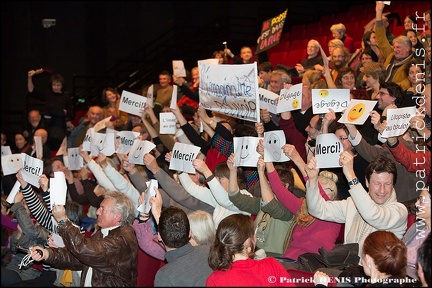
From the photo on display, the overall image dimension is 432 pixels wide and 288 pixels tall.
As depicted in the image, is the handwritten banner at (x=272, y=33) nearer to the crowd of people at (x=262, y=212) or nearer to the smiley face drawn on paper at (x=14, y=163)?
the crowd of people at (x=262, y=212)

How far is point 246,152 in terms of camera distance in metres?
5.86

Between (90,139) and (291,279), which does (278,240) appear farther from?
(90,139)

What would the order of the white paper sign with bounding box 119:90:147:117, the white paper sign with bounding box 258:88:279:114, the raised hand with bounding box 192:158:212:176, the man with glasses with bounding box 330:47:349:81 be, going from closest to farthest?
the raised hand with bounding box 192:158:212:176 < the white paper sign with bounding box 258:88:279:114 < the white paper sign with bounding box 119:90:147:117 < the man with glasses with bounding box 330:47:349:81

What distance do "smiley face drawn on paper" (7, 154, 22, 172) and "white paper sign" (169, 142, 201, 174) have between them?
Result: 1817 millimetres

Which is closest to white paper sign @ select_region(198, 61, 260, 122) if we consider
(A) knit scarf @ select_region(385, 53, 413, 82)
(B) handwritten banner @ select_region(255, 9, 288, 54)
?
(A) knit scarf @ select_region(385, 53, 413, 82)

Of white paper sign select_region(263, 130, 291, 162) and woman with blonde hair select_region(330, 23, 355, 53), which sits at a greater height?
woman with blonde hair select_region(330, 23, 355, 53)

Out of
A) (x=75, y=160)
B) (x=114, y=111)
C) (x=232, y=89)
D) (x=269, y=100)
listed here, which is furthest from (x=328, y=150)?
(x=114, y=111)

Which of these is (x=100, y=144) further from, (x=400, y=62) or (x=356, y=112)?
(x=400, y=62)

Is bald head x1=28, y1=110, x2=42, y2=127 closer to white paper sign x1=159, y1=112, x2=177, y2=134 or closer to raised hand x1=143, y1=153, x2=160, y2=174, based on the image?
white paper sign x1=159, y1=112, x2=177, y2=134

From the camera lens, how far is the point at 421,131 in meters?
5.52

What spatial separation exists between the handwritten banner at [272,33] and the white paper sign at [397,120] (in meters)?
3.74

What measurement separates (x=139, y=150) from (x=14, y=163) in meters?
1.47

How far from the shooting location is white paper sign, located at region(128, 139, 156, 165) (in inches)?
261

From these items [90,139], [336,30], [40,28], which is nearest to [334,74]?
[336,30]
